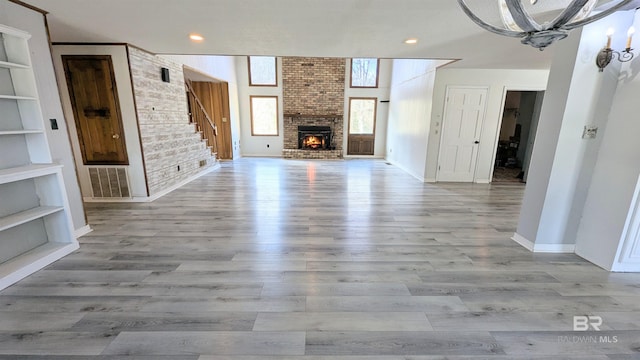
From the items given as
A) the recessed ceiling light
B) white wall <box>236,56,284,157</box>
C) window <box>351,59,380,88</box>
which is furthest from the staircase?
window <box>351,59,380,88</box>

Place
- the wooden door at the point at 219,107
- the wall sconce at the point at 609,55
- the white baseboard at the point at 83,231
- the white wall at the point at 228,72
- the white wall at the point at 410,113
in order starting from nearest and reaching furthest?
1. the wall sconce at the point at 609,55
2. the white baseboard at the point at 83,231
3. the white wall at the point at 410,113
4. the white wall at the point at 228,72
5. the wooden door at the point at 219,107

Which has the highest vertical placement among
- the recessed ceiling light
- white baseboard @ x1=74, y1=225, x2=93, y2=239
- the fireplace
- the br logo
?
the recessed ceiling light

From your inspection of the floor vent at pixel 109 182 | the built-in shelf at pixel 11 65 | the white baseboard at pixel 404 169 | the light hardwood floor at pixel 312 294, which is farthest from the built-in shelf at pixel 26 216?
the white baseboard at pixel 404 169

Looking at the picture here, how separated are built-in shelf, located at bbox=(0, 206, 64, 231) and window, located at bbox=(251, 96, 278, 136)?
23.0 feet

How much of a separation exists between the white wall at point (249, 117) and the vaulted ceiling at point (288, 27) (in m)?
4.81

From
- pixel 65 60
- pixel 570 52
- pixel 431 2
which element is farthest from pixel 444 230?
pixel 65 60

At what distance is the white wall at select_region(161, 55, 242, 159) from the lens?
6.05 metres

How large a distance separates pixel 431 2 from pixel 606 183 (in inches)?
92.5

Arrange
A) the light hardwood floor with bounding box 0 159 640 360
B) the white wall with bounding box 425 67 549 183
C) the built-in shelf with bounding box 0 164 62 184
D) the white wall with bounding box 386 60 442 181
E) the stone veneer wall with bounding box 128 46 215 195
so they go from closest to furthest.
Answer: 1. the light hardwood floor with bounding box 0 159 640 360
2. the built-in shelf with bounding box 0 164 62 184
3. the stone veneer wall with bounding box 128 46 215 195
4. the white wall with bounding box 425 67 549 183
5. the white wall with bounding box 386 60 442 181

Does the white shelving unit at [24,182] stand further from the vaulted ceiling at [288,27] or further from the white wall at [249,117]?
the white wall at [249,117]

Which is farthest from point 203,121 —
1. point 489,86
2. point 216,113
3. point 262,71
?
point 489,86

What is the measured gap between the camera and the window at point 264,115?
29.9 feet

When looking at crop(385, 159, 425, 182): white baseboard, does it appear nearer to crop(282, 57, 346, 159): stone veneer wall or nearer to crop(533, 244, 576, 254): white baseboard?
crop(282, 57, 346, 159): stone veneer wall

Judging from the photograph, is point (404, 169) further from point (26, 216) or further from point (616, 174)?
point (26, 216)
